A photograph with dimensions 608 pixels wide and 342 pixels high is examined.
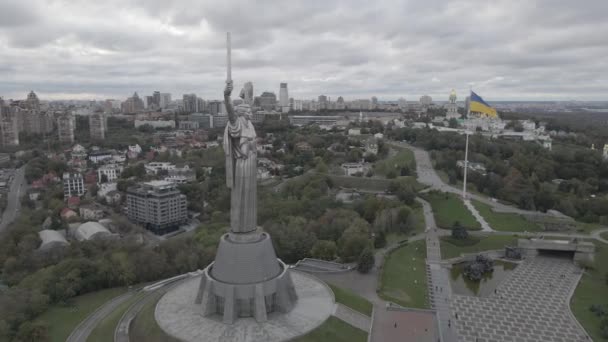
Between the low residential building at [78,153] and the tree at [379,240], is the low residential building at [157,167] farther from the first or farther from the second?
the tree at [379,240]

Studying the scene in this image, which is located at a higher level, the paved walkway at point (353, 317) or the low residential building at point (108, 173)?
the low residential building at point (108, 173)

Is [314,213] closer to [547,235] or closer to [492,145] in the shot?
[547,235]

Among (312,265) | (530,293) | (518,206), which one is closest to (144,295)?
(312,265)

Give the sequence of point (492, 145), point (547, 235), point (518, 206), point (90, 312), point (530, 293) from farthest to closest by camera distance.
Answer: point (492, 145) → point (518, 206) → point (547, 235) → point (530, 293) → point (90, 312)

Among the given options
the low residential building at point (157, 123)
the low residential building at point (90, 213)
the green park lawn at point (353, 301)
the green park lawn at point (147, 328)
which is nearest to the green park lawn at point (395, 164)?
the low residential building at point (90, 213)

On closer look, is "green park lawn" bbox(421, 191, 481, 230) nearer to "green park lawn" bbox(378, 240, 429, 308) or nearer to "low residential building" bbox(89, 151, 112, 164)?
"green park lawn" bbox(378, 240, 429, 308)
